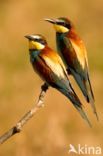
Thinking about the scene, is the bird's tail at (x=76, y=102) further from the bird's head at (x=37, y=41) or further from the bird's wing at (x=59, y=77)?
the bird's head at (x=37, y=41)

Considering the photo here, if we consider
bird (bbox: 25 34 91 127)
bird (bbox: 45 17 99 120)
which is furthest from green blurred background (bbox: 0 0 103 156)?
bird (bbox: 45 17 99 120)

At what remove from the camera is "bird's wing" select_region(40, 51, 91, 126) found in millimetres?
2590

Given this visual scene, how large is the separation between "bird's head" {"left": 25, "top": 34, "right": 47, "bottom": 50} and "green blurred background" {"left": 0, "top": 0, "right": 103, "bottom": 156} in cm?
178

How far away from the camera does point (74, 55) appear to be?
2.63m

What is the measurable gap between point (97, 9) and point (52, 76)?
4598 mm

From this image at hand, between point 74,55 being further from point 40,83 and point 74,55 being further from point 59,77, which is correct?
point 40,83

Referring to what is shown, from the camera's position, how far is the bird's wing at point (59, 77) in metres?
2.59

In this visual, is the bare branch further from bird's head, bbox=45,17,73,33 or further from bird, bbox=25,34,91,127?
bird's head, bbox=45,17,73,33

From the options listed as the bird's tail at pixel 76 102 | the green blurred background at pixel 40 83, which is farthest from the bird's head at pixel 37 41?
the green blurred background at pixel 40 83

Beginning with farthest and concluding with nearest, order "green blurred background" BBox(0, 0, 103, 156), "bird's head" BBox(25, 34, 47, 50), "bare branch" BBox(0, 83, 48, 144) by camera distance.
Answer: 1. "green blurred background" BBox(0, 0, 103, 156)
2. "bird's head" BBox(25, 34, 47, 50)
3. "bare branch" BBox(0, 83, 48, 144)

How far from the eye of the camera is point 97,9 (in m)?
7.27

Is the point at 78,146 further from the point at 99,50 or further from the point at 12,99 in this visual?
the point at 99,50

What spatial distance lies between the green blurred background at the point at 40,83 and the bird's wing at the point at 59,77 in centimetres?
173

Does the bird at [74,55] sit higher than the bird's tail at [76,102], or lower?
higher
